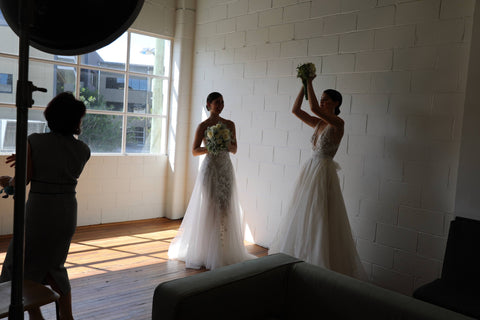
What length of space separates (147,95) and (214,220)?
2.48m

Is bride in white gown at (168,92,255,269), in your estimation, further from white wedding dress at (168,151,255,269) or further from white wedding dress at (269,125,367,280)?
white wedding dress at (269,125,367,280)

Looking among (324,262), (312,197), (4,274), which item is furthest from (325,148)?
(4,274)

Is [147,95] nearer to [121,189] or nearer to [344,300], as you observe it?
[121,189]

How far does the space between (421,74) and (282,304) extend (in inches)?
96.6

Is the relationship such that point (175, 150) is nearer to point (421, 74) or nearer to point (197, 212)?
point (197, 212)

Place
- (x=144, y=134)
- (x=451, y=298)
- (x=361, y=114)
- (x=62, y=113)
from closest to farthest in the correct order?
(x=62, y=113), (x=451, y=298), (x=361, y=114), (x=144, y=134)

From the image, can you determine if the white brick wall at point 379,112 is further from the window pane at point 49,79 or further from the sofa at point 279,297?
the window pane at point 49,79

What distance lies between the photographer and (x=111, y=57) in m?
5.46

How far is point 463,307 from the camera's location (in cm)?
255

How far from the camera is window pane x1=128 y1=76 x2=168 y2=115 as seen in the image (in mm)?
5738

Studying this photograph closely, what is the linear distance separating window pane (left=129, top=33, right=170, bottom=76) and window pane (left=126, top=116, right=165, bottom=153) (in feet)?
2.23

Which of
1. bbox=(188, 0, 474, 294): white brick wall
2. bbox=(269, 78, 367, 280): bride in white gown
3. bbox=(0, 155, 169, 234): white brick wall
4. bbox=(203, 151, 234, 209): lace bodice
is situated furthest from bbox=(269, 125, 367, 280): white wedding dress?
bbox=(0, 155, 169, 234): white brick wall

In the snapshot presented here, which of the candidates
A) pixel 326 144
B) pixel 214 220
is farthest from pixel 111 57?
pixel 326 144

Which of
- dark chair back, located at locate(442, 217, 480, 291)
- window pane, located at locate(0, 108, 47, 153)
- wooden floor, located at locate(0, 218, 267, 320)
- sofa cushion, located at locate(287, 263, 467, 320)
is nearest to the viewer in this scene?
sofa cushion, located at locate(287, 263, 467, 320)
